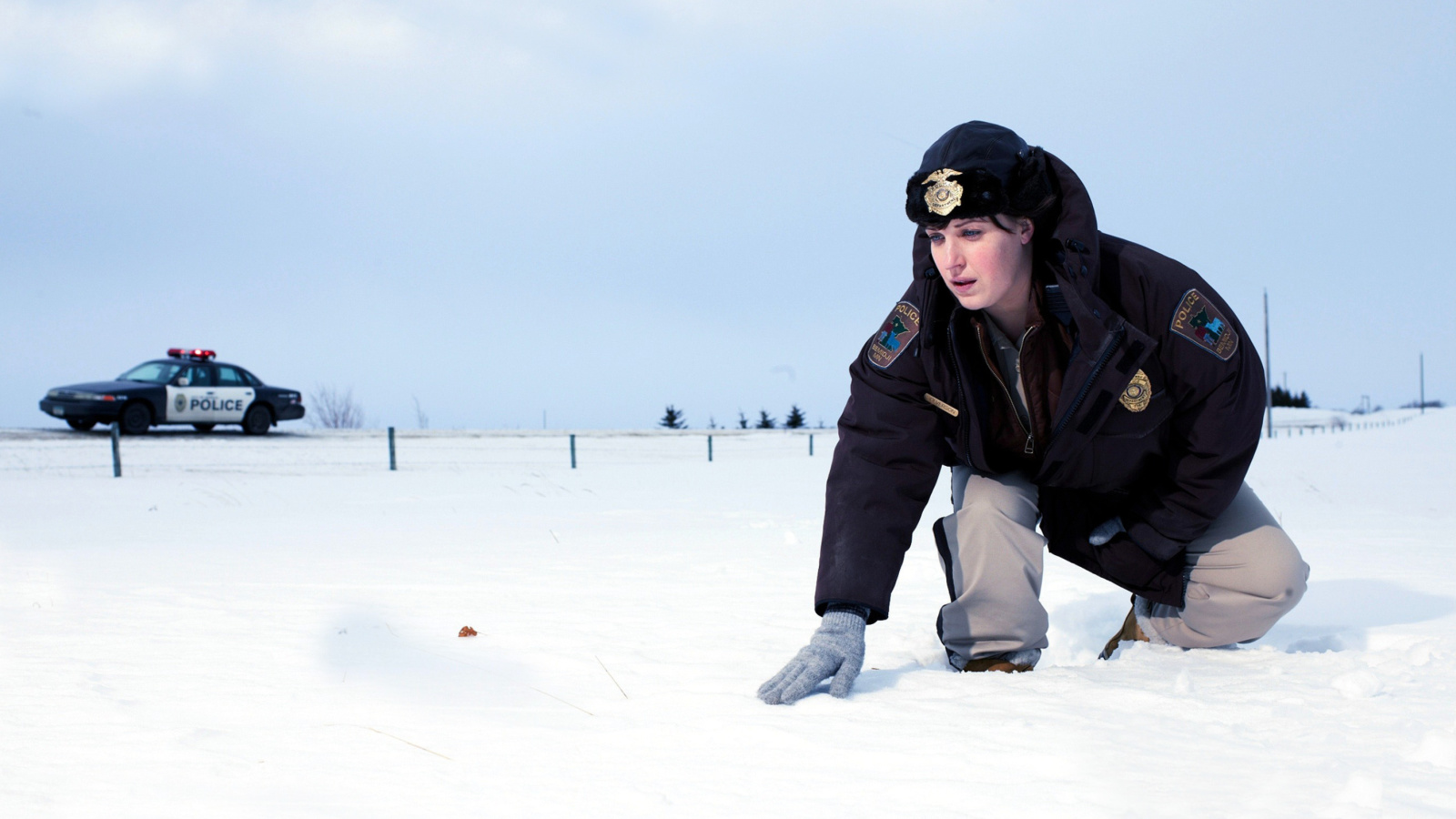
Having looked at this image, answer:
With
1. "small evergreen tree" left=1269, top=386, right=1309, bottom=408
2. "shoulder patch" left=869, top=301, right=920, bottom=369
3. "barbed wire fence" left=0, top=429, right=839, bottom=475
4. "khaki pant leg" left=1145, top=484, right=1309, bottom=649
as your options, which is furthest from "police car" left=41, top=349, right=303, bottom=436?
"small evergreen tree" left=1269, top=386, right=1309, bottom=408

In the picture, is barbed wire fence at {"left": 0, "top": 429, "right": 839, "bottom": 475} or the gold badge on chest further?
barbed wire fence at {"left": 0, "top": 429, "right": 839, "bottom": 475}

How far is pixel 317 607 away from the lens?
120 inches

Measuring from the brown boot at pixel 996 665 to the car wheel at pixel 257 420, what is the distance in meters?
17.3

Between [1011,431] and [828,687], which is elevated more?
[1011,431]

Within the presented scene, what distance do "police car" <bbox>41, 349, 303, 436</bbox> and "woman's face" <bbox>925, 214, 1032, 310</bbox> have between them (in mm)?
16275

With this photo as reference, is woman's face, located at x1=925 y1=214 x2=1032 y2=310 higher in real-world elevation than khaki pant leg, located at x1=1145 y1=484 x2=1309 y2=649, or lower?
higher

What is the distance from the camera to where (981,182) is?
6.27 ft

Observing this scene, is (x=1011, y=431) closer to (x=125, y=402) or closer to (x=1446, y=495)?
(x=1446, y=495)

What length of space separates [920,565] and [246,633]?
2.69 metres

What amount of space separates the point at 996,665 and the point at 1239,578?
25.7 inches

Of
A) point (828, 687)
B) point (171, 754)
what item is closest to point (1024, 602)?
point (828, 687)

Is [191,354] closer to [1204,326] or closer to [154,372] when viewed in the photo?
[154,372]

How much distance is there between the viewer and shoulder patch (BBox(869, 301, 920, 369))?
2.11 meters

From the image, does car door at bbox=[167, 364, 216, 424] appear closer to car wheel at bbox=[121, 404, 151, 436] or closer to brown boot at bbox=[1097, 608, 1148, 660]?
car wheel at bbox=[121, 404, 151, 436]
